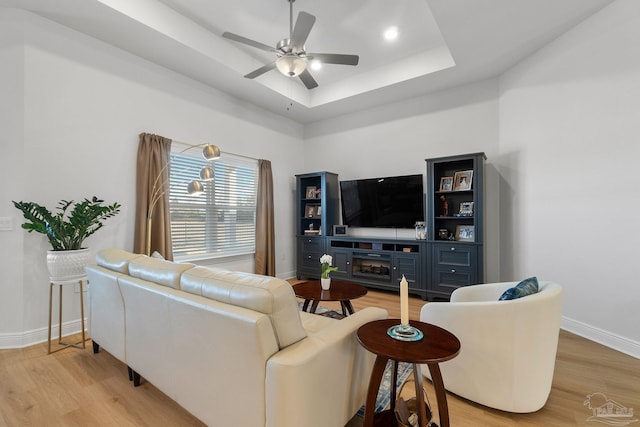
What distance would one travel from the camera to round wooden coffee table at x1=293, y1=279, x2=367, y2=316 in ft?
8.44

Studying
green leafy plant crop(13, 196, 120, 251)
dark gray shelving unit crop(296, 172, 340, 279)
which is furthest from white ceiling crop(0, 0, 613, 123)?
green leafy plant crop(13, 196, 120, 251)

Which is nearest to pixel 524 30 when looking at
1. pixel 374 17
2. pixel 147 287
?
pixel 374 17

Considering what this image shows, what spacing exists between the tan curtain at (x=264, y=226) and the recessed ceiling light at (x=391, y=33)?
2631 mm

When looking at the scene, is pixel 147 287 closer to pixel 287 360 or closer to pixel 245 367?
pixel 245 367

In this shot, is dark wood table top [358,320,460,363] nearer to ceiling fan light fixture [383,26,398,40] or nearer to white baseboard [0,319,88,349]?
white baseboard [0,319,88,349]

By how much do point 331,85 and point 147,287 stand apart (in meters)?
4.23

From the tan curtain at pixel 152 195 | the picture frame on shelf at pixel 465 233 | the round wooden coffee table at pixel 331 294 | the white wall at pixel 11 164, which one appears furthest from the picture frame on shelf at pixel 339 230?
the white wall at pixel 11 164

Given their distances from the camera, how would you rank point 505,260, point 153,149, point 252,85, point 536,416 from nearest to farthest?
point 536,416 < point 153,149 < point 505,260 < point 252,85

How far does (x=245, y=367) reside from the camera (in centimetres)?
123

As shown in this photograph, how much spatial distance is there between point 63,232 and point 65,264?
0.29 m

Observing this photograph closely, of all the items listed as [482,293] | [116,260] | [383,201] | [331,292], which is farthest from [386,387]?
[383,201]

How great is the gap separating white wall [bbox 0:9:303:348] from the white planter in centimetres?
44

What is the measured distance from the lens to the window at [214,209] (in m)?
3.97

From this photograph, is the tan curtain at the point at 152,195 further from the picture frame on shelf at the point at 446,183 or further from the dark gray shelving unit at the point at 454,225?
the picture frame on shelf at the point at 446,183
